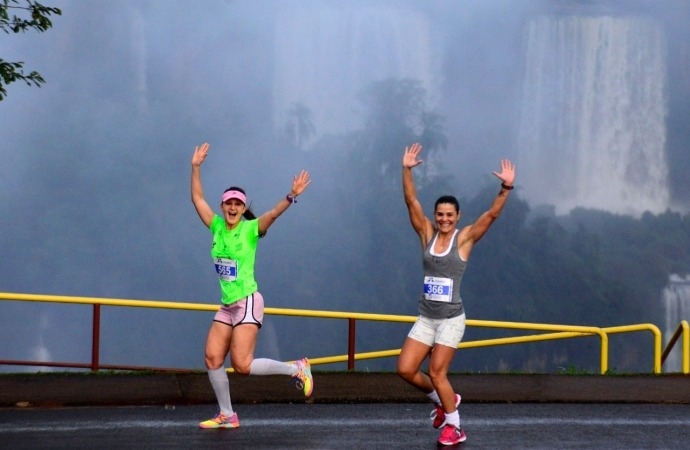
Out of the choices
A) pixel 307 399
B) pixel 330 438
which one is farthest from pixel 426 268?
pixel 307 399

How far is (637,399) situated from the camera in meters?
12.0

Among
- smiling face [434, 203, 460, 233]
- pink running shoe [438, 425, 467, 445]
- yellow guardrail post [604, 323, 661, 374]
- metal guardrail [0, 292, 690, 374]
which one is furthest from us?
yellow guardrail post [604, 323, 661, 374]

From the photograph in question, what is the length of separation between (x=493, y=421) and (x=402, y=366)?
4.92 feet

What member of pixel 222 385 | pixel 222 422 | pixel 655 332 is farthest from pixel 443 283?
pixel 655 332

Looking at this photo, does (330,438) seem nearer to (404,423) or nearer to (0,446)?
(404,423)

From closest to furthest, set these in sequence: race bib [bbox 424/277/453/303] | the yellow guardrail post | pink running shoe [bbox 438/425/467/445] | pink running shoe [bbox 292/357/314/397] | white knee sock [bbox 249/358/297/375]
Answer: pink running shoe [bbox 438/425/467/445] → race bib [bbox 424/277/453/303] → white knee sock [bbox 249/358/297/375] → pink running shoe [bbox 292/357/314/397] → the yellow guardrail post

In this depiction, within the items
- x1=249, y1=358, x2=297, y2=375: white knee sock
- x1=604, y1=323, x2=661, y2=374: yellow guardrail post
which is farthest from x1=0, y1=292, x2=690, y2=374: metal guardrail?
x1=249, y1=358, x2=297, y2=375: white knee sock

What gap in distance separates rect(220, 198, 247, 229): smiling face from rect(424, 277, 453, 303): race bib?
5.54 feet

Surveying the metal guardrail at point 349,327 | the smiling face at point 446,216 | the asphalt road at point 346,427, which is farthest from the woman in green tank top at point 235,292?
the metal guardrail at point 349,327

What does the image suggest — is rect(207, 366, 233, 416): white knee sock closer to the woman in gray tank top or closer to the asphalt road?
the asphalt road

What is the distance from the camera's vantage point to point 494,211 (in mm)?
8938

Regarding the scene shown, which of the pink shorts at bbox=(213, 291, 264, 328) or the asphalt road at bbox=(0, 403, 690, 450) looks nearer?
the asphalt road at bbox=(0, 403, 690, 450)

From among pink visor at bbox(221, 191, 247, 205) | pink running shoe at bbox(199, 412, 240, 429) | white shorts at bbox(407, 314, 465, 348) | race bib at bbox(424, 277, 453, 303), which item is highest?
pink visor at bbox(221, 191, 247, 205)

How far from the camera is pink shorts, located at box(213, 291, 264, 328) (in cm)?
945
